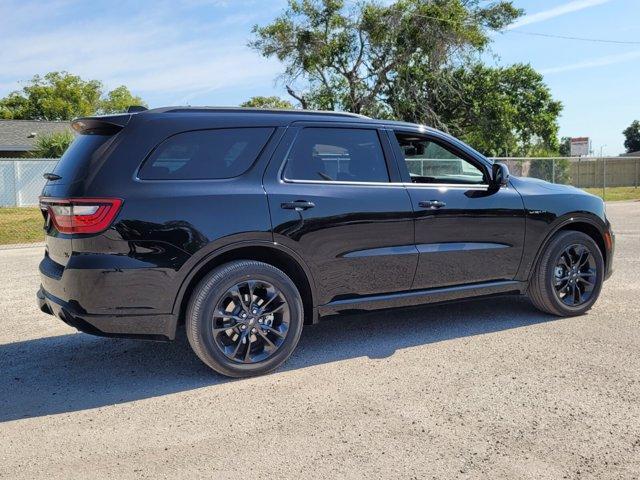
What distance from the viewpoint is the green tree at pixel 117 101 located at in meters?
68.9

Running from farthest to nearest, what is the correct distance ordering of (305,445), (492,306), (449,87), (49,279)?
1. (449,87)
2. (492,306)
3. (49,279)
4. (305,445)

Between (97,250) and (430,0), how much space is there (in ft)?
98.5

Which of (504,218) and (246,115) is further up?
(246,115)

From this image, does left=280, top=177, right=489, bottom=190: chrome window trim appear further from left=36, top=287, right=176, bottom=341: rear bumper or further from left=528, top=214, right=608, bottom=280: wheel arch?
left=36, top=287, right=176, bottom=341: rear bumper

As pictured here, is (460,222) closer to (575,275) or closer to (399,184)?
(399,184)

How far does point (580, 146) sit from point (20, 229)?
21138 millimetres

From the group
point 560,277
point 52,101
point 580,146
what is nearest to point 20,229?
point 560,277

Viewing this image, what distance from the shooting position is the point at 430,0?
30.3 m

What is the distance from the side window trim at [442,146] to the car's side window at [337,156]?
0.14 metres

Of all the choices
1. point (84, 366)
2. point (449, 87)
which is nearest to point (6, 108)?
point (449, 87)

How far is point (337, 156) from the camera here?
4.65 metres

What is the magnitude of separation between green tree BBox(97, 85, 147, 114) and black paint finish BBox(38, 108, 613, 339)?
68.3 meters

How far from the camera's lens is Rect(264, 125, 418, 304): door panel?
167 inches

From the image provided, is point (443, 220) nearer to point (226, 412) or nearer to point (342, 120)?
point (342, 120)
